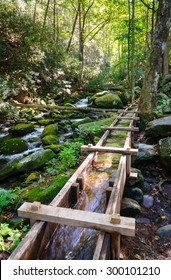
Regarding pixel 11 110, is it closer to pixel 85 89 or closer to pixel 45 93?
pixel 45 93

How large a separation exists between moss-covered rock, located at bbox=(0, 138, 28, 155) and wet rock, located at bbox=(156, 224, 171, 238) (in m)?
5.22

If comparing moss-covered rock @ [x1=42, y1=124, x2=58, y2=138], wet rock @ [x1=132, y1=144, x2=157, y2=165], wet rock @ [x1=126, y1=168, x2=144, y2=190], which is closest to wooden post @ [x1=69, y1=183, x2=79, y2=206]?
wet rock @ [x1=126, y1=168, x2=144, y2=190]

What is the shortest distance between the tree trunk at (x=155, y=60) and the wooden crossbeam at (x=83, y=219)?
701cm

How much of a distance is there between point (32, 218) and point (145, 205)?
2.87m

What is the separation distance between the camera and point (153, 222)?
14.0ft

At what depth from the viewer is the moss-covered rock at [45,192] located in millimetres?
4477

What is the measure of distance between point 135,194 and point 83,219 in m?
2.60

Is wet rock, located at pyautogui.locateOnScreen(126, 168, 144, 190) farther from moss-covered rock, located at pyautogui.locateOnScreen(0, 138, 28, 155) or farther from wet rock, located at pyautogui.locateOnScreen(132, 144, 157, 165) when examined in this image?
moss-covered rock, located at pyautogui.locateOnScreen(0, 138, 28, 155)

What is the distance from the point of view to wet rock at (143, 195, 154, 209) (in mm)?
4726

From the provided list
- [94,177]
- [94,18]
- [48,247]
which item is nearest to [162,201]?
[94,177]

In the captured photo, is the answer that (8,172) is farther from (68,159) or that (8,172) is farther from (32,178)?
(68,159)

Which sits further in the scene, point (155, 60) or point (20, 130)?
point (20, 130)

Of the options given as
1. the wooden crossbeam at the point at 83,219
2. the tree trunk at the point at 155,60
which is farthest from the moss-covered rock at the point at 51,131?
the wooden crossbeam at the point at 83,219

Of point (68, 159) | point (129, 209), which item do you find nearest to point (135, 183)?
point (129, 209)
